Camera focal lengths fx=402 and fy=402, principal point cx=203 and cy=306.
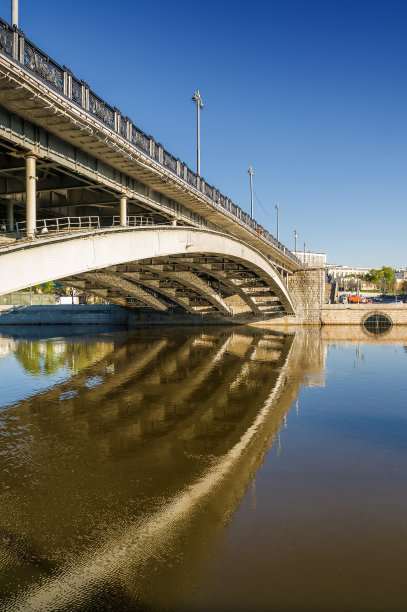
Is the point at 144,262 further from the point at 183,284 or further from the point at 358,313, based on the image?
the point at 358,313

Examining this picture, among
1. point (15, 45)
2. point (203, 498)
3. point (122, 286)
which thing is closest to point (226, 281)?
point (122, 286)

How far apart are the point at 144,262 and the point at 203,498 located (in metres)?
21.3

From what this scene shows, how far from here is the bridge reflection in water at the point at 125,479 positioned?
4.94 meters

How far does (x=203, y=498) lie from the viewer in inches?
276

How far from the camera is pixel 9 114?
35.3 feet

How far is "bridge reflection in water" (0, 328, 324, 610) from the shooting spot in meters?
4.94

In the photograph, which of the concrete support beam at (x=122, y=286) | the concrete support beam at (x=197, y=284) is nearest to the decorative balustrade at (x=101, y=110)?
the concrete support beam at (x=122, y=286)

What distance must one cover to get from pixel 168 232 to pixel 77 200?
4002 millimetres

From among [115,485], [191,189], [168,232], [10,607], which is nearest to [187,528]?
[115,485]

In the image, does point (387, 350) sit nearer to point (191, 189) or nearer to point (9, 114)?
point (191, 189)

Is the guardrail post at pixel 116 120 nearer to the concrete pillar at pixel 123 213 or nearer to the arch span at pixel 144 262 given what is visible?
the concrete pillar at pixel 123 213

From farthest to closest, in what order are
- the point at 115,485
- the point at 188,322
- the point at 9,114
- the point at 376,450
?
1. the point at 188,322
2. the point at 9,114
3. the point at 376,450
4. the point at 115,485

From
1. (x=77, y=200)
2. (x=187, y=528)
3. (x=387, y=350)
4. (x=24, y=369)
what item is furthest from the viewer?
(x=387, y=350)

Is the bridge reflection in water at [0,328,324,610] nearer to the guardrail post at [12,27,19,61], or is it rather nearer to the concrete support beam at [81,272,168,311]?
the guardrail post at [12,27,19,61]
